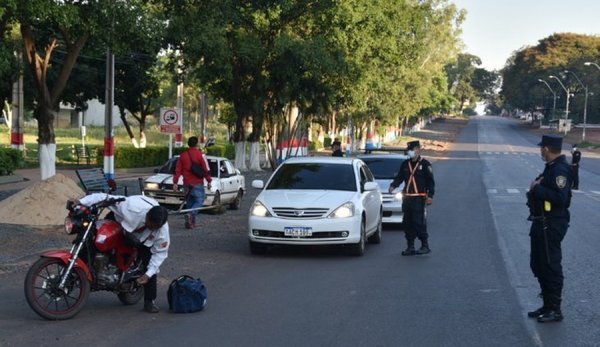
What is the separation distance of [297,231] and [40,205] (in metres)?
6.07

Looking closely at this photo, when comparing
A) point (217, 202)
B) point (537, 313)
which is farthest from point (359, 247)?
point (217, 202)

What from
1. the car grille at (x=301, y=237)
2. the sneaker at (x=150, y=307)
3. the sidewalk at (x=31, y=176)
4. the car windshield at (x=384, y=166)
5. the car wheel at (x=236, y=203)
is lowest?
the sidewalk at (x=31, y=176)

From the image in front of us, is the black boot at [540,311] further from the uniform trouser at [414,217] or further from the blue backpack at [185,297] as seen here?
the uniform trouser at [414,217]

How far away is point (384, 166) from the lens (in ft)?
62.5

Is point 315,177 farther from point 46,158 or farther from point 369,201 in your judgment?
point 46,158

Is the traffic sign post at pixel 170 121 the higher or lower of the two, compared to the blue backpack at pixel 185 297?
higher

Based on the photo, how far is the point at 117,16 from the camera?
54.6ft

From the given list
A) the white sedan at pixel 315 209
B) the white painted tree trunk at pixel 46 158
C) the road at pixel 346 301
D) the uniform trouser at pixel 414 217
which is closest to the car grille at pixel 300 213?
the white sedan at pixel 315 209

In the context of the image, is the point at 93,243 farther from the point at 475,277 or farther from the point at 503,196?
the point at 503,196

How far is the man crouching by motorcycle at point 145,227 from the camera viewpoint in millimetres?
8180

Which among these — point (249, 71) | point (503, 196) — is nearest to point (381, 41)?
point (249, 71)

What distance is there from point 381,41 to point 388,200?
22804 mm

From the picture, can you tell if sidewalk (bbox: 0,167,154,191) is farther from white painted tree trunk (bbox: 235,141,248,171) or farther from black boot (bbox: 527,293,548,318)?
black boot (bbox: 527,293,548,318)

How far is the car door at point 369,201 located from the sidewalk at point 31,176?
43.2 feet
